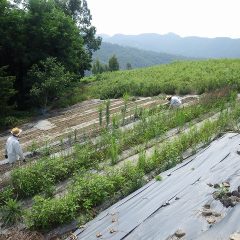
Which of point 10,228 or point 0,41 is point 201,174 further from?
point 0,41

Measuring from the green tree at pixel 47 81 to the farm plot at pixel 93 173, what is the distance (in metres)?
7.13

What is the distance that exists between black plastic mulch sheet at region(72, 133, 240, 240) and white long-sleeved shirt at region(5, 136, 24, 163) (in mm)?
3209

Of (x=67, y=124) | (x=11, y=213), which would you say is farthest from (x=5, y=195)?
(x=67, y=124)

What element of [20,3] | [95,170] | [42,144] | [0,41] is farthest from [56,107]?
[95,170]

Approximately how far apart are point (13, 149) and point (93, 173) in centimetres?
202

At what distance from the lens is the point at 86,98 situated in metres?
20.6

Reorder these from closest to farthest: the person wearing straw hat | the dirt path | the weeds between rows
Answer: the weeds between rows, the person wearing straw hat, the dirt path

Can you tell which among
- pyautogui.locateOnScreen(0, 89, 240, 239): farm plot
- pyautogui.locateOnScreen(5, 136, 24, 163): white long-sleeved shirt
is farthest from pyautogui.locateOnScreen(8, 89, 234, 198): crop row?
pyautogui.locateOnScreen(5, 136, 24, 163): white long-sleeved shirt

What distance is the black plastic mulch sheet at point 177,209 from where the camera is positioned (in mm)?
4738

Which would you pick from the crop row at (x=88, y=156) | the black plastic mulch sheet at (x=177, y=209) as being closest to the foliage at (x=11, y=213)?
the crop row at (x=88, y=156)

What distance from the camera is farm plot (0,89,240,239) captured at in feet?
19.5

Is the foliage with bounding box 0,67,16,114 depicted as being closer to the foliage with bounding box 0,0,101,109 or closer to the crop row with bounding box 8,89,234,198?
the foliage with bounding box 0,0,101,109

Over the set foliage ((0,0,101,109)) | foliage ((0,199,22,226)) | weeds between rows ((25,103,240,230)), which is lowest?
foliage ((0,199,22,226))

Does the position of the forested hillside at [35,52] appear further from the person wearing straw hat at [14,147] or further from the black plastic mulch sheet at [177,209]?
the black plastic mulch sheet at [177,209]
